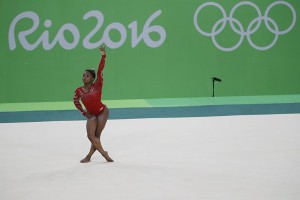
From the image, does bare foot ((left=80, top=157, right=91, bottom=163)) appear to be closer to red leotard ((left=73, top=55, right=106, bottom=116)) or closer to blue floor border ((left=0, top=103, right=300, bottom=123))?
red leotard ((left=73, top=55, right=106, bottom=116))

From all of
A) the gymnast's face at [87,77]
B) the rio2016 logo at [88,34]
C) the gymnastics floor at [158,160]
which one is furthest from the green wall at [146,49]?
the gymnast's face at [87,77]

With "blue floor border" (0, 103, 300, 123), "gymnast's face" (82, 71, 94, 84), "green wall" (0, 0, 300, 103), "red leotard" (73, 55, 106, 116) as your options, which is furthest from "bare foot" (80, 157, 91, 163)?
"green wall" (0, 0, 300, 103)

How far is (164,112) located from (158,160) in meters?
2.76

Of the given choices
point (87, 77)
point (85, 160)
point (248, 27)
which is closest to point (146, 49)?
point (248, 27)

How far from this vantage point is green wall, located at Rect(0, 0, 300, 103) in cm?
879

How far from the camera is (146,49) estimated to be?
9.05 meters

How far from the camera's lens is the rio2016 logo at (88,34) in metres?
8.74

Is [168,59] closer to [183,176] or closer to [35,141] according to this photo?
[35,141]

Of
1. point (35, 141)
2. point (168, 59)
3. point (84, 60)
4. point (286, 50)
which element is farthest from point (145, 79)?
point (35, 141)

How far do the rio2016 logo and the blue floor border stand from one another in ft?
5.26

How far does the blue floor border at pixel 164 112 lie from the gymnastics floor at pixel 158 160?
32cm

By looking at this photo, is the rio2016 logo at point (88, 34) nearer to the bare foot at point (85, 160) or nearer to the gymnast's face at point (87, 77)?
the gymnast's face at point (87, 77)

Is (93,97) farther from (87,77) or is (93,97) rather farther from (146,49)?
(146,49)

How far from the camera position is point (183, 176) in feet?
14.9
